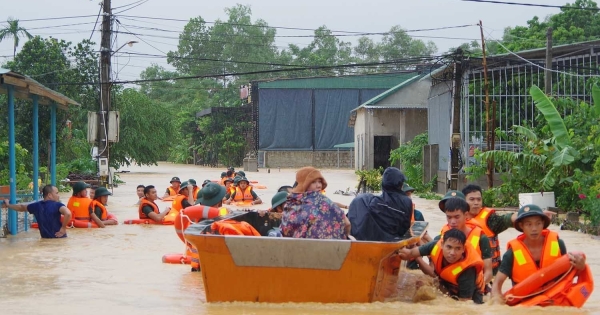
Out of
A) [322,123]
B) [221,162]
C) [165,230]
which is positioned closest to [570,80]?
[165,230]

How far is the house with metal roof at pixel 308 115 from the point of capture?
193ft

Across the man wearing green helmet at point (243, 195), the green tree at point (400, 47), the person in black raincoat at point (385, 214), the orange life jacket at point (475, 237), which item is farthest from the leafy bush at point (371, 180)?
the green tree at point (400, 47)

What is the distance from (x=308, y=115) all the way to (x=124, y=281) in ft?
161

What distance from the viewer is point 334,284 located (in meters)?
7.88

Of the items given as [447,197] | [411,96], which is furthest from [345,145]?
[447,197]

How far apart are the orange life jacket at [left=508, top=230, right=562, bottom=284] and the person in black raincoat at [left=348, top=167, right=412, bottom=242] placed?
1.31m

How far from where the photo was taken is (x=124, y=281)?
10.5 m

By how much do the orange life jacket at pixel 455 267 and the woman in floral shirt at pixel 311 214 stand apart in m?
0.90

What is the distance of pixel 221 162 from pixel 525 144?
4698cm

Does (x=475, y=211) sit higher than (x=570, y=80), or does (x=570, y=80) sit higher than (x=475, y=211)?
(x=570, y=80)

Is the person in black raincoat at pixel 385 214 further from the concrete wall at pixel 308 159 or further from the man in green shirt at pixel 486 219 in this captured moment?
the concrete wall at pixel 308 159

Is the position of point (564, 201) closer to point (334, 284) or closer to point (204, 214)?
point (204, 214)

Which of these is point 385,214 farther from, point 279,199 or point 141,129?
point 141,129

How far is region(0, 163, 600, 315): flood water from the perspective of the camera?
7887 millimetres
